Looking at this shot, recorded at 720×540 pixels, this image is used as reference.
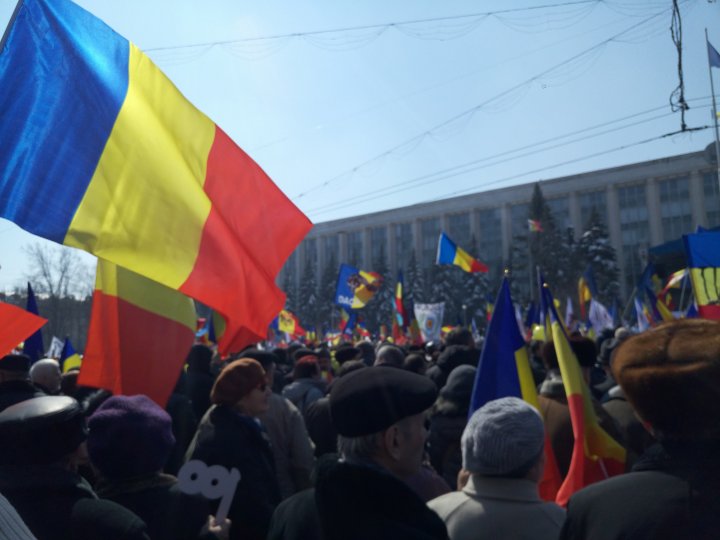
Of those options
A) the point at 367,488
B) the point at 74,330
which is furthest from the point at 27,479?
the point at 74,330

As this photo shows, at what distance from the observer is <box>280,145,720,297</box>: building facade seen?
58.2 m

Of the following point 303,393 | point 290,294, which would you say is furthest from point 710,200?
point 303,393

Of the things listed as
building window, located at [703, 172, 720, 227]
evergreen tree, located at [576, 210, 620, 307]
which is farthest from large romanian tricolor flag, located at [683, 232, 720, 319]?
building window, located at [703, 172, 720, 227]

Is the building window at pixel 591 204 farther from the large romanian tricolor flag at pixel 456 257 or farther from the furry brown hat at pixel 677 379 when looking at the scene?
the furry brown hat at pixel 677 379

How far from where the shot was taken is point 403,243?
3147 inches

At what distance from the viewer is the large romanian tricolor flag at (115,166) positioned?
3129 millimetres

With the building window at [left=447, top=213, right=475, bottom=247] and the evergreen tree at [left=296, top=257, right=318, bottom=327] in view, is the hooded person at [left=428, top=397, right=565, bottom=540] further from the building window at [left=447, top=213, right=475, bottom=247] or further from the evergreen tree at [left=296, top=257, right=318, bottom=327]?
the building window at [left=447, top=213, right=475, bottom=247]

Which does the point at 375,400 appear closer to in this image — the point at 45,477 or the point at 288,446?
the point at 45,477

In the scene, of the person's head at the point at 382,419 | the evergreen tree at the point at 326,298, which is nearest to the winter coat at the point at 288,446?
the person's head at the point at 382,419

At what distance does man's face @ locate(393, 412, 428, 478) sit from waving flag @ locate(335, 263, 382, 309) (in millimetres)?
16176

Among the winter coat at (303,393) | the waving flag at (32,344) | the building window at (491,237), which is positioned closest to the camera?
the winter coat at (303,393)

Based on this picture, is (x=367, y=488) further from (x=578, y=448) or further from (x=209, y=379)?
(x=209, y=379)

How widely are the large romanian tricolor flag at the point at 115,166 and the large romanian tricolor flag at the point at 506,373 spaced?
1.25 m

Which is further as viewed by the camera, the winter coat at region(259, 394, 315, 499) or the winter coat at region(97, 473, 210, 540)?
the winter coat at region(259, 394, 315, 499)
